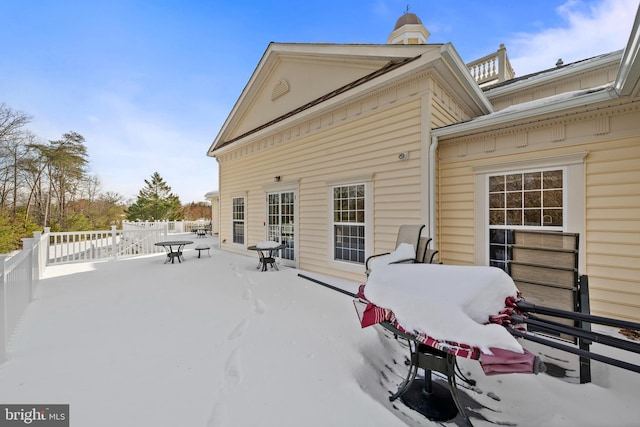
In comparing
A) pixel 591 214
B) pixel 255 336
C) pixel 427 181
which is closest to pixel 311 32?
pixel 427 181

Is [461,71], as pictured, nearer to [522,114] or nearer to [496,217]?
[522,114]

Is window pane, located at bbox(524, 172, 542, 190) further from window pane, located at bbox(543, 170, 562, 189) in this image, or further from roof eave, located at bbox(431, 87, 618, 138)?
roof eave, located at bbox(431, 87, 618, 138)

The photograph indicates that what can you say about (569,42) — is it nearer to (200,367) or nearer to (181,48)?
(200,367)

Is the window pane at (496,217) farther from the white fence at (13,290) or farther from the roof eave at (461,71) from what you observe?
the white fence at (13,290)

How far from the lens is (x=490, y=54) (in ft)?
25.5

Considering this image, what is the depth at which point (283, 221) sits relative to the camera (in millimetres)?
7109

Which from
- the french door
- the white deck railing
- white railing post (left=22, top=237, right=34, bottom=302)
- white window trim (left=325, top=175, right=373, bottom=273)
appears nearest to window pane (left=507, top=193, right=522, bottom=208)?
white window trim (left=325, top=175, right=373, bottom=273)

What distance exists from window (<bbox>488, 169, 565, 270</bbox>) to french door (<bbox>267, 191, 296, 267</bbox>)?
4.42m

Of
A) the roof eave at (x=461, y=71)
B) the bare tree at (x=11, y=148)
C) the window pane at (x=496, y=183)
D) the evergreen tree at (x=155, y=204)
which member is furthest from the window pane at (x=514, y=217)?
the evergreen tree at (x=155, y=204)

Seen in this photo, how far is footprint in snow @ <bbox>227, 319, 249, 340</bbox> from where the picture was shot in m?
2.84

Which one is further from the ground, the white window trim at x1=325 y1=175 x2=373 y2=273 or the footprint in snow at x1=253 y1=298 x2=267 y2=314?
the white window trim at x1=325 y1=175 x2=373 y2=273

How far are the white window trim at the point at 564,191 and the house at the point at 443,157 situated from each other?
1 cm

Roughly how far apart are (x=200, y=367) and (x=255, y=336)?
26.9 inches

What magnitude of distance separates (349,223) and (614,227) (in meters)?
3.90
